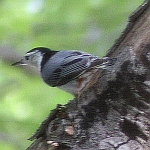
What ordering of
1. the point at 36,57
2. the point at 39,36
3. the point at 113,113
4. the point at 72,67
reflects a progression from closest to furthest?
the point at 113,113
the point at 72,67
the point at 36,57
the point at 39,36

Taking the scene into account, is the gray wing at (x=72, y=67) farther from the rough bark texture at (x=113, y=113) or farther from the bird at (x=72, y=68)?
the rough bark texture at (x=113, y=113)

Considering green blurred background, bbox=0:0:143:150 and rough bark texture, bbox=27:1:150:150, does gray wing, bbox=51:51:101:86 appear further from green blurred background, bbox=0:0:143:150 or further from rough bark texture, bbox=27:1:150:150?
green blurred background, bbox=0:0:143:150

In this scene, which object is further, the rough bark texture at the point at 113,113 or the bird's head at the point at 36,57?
the bird's head at the point at 36,57

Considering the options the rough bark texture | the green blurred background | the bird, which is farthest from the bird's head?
the rough bark texture

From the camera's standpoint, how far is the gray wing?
147 centimetres

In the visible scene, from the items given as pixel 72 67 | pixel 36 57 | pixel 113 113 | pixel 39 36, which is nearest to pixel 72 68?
pixel 72 67

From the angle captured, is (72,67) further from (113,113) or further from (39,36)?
(39,36)

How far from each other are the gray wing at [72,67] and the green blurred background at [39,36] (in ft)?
1.68

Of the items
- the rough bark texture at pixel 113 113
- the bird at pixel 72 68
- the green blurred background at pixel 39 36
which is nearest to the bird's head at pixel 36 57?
the bird at pixel 72 68

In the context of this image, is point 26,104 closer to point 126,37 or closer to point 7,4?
point 7,4

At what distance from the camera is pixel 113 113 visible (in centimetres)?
119

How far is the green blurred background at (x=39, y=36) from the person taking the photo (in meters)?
2.13

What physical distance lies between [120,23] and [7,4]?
1.90 feet

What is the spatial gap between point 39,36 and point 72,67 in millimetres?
787
